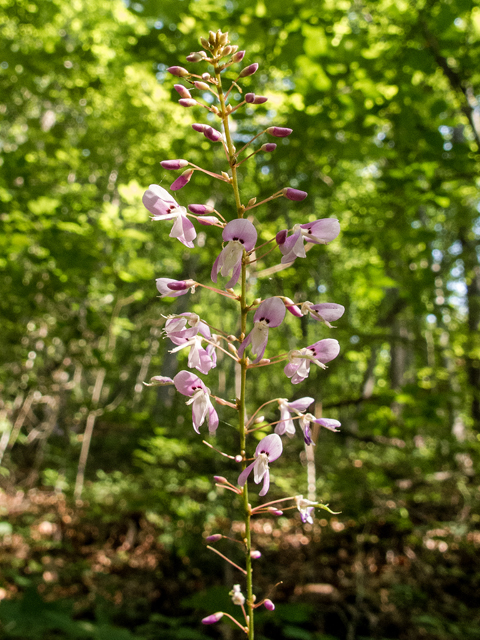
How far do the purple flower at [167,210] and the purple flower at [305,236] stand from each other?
217 mm

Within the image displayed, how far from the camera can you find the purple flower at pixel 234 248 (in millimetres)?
826

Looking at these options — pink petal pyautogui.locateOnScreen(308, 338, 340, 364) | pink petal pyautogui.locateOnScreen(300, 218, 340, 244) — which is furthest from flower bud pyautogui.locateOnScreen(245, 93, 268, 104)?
pink petal pyautogui.locateOnScreen(308, 338, 340, 364)

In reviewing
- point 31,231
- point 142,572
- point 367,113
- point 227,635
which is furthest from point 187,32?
point 142,572

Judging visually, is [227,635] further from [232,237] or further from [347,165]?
[347,165]

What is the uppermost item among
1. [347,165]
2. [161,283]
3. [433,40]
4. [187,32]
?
[347,165]

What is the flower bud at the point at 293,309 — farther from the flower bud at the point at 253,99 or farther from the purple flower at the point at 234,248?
the flower bud at the point at 253,99

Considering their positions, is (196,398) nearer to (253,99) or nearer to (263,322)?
(263,322)

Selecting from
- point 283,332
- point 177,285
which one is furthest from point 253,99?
point 283,332

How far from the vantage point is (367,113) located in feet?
8.97

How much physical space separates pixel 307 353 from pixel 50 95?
526 cm

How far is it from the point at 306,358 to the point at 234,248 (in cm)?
30

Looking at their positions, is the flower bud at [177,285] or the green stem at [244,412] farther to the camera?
the flower bud at [177,285]

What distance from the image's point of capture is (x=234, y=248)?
2.77 ft

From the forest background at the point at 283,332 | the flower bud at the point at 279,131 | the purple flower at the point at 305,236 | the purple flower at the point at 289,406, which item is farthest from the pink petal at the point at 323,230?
the forest background at the point at 283,332
